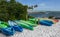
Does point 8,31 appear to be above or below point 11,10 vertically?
below

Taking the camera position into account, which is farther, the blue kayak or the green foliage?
the green foliage

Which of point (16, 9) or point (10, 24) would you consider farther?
point (16, 9)

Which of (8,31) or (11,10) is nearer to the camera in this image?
(8,31)

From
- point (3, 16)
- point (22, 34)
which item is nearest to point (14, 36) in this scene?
point (22, 34)

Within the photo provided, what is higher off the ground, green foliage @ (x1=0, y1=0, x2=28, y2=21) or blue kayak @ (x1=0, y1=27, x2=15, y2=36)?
green foliage @ (x1=0, y1=0, x2=28, y2=21)

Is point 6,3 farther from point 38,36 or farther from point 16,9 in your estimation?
point 38,36

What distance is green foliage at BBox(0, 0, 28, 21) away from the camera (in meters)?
21.8

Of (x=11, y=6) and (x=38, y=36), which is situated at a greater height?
(x=11, y=6)

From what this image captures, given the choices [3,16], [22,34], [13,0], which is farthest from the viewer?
[13,0]

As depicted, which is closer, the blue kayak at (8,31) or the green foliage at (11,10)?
the blue kayak at (8,31)

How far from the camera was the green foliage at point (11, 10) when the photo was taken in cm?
2175

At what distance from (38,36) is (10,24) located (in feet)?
12.0

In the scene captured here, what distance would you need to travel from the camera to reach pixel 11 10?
76.3 feet

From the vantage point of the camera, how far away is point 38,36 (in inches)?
659
